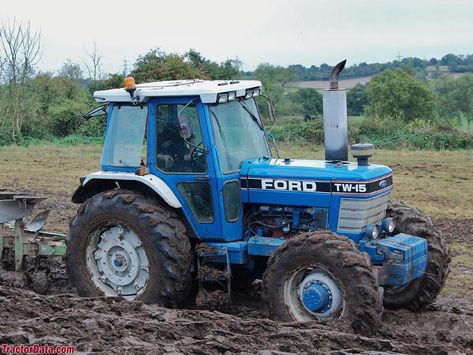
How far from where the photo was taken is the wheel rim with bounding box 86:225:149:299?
7.66 meters

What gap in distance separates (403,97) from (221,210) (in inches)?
1347

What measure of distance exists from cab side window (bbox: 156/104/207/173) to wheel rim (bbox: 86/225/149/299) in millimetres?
767

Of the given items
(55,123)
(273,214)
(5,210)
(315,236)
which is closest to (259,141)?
(273,214)

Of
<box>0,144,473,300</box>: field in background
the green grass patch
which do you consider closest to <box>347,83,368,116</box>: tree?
<box>0,144,473,300</box>: field in background

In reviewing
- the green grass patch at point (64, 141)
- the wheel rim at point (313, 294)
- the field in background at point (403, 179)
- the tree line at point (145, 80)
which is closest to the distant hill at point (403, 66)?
the tree line at point (145, 80)

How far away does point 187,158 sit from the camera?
24.9ft

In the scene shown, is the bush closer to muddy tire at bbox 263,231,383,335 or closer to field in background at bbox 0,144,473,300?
field in background at bbox 0,144,473,300

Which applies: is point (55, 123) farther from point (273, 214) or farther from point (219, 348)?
point (219, 348)

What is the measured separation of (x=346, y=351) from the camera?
5.72 m

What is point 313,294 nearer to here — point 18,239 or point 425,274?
point 425,274

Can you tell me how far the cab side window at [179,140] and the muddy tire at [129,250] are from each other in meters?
0.41

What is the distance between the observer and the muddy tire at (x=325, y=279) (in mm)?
6578

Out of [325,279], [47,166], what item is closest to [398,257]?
[325,279]

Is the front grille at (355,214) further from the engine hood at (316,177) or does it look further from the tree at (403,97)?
the tree at (403,97)
